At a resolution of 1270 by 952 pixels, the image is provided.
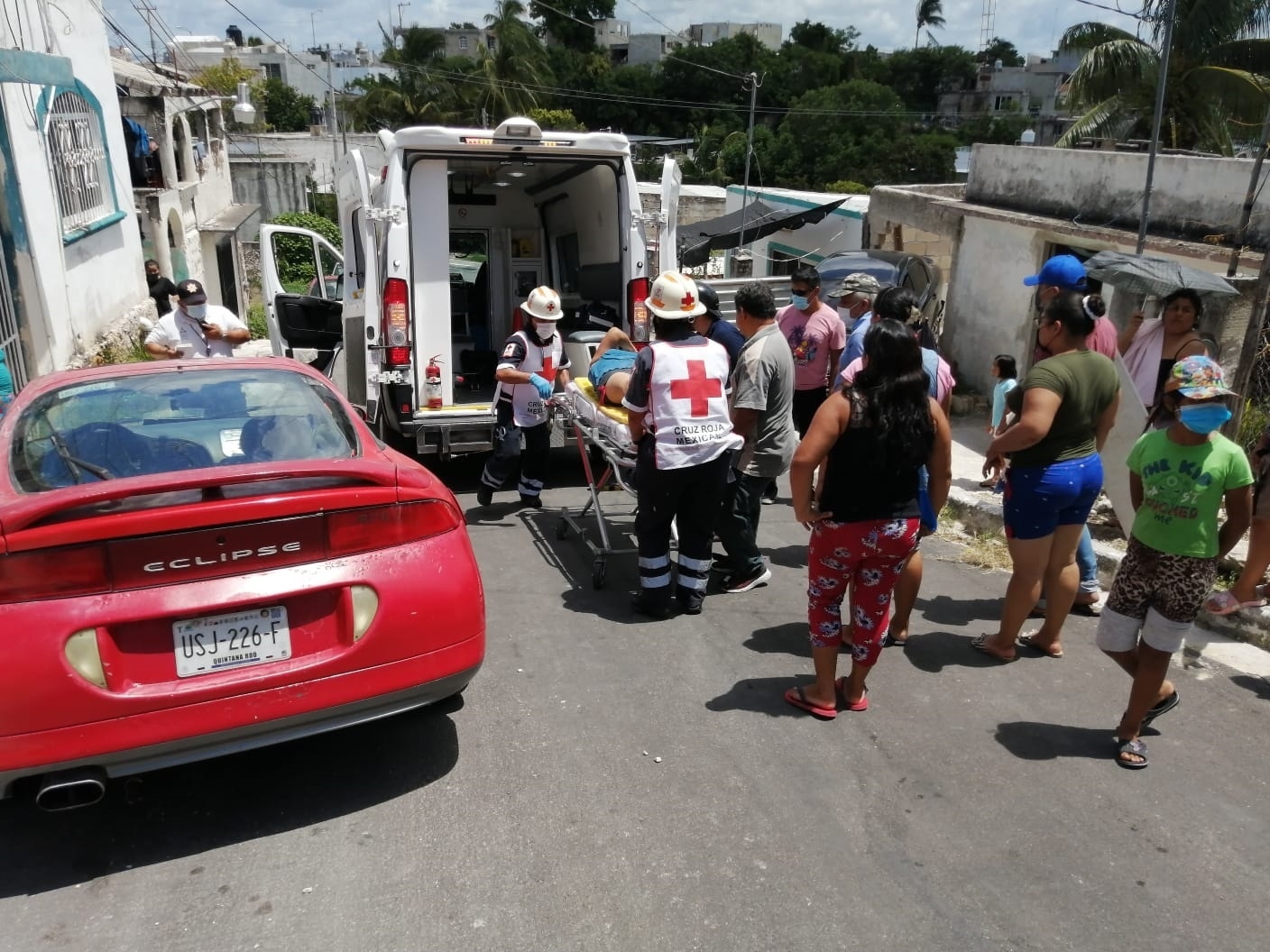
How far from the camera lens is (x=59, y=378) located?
3.98m

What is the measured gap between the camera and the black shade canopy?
17.0 meters

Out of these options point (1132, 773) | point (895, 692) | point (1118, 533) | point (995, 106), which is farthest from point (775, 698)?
point (995, 106)

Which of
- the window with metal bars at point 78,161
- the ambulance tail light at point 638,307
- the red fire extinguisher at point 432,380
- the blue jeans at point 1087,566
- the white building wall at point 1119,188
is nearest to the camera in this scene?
the blue jeans at point 1087,566

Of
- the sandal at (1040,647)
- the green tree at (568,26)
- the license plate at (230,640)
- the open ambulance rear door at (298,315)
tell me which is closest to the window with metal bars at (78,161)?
the open ambulance rear door at (298,315)

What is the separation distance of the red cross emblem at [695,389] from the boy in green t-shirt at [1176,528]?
1.91 meters

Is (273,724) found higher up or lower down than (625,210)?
lower down

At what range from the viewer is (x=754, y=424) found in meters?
5.01

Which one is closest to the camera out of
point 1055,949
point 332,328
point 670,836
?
point 1055,949

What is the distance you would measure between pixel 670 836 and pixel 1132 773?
1814mm

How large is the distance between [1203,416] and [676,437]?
2.22 meters

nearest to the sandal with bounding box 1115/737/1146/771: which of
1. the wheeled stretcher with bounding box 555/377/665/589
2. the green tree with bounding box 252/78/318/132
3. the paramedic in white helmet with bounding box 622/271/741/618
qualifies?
the paramedic in white helmet with bounding box 622/271/741/618

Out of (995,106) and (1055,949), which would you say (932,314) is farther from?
(995,106)

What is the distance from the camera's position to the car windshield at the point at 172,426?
3.41 meters

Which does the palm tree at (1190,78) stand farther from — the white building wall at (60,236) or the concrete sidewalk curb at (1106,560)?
the white building wall at (60,236)
